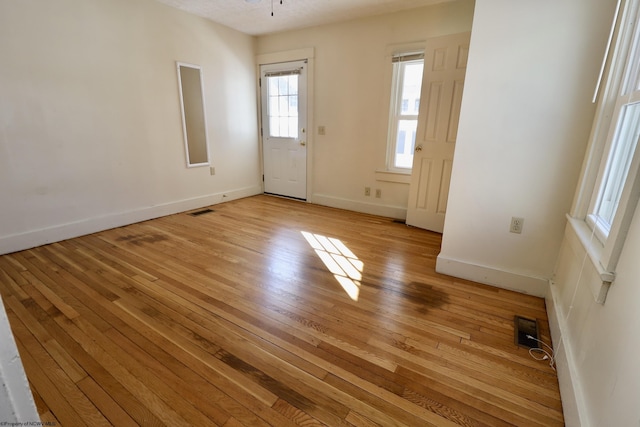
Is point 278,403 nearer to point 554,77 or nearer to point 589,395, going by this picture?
point 589,395

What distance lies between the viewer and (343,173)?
4.22 metres

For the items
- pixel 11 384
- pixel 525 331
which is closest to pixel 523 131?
pixel 525 331

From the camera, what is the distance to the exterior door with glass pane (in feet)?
14.3

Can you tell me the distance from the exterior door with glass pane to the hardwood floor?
2.08 metres

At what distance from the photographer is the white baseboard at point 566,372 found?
113cm

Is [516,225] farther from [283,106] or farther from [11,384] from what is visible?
[283,106]

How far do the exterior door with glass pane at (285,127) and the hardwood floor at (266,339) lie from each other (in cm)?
208

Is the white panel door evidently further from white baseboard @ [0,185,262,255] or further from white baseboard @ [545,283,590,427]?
white baseboard @ [0,185,262,255]

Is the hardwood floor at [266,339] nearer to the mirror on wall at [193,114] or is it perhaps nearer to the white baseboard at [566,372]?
the white baseboard at [566,372]

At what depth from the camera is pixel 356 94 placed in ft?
12.7

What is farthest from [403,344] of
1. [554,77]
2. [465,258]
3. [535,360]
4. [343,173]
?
[343,173]

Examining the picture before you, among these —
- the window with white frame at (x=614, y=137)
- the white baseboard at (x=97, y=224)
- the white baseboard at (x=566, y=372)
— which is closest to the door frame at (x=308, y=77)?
the white baseboard at (x=97, y=224)

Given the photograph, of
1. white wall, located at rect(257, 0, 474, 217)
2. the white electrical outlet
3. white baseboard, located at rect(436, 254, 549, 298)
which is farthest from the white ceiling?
white baseboard, located at rect(436, 254, 549, 298)

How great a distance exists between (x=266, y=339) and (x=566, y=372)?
145 cm
